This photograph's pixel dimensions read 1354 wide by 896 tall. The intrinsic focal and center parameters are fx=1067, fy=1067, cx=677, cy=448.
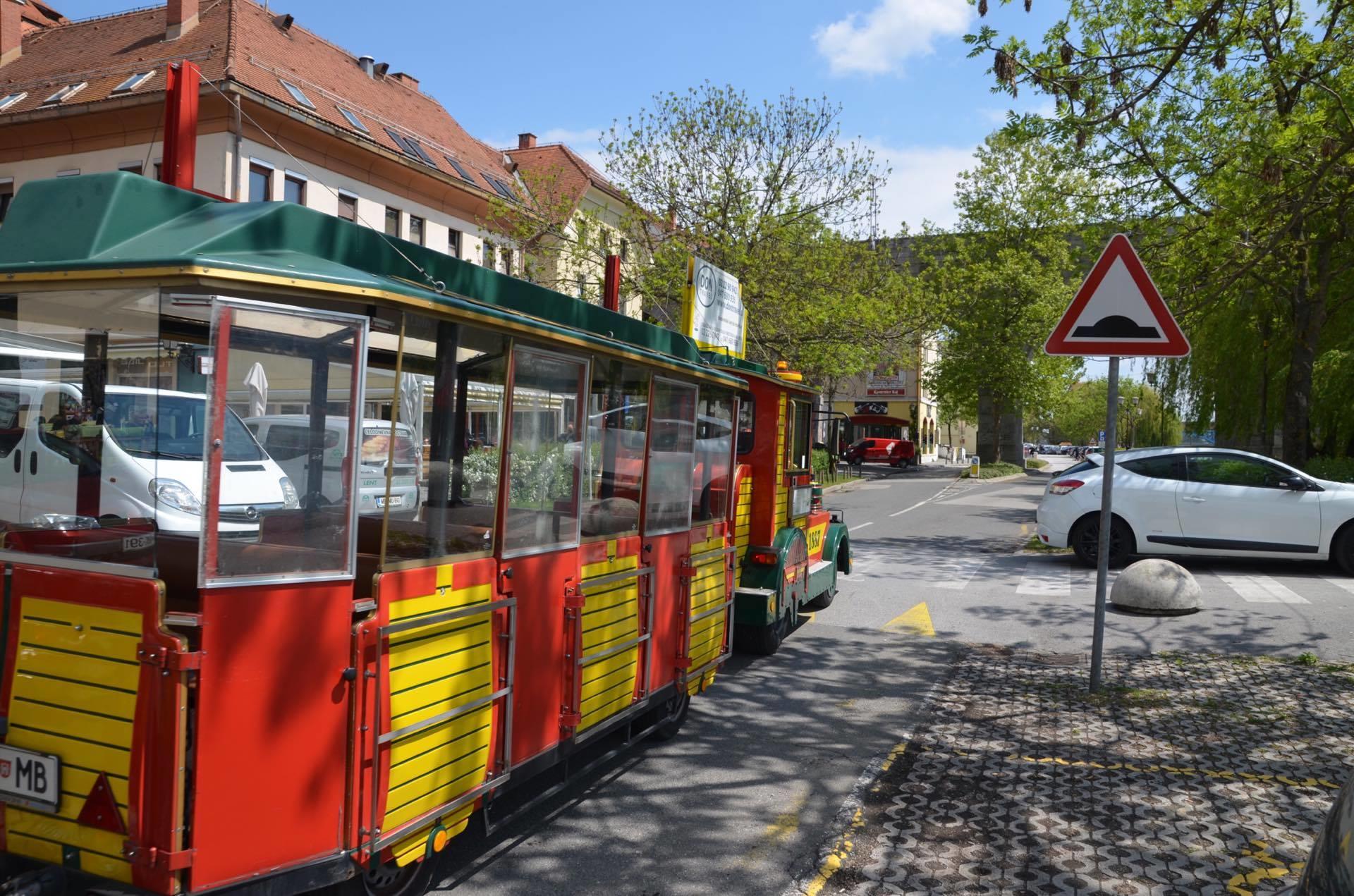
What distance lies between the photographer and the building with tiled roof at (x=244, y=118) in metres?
26.9

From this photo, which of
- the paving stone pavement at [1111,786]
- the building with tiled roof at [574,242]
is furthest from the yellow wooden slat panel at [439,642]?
the building with tiled roof at [574,242]

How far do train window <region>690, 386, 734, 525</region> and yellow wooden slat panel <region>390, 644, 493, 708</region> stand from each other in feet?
8.54

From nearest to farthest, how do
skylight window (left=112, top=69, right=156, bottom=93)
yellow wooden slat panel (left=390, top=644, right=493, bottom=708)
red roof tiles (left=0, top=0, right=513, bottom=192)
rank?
yellow wooden slat panel (left=390, top=644, right=493, bottom=708), skylight window (left=112, top=69, right=156, bottom=93), red roof tiles (left=0, top=0, right=513, bottom=192)

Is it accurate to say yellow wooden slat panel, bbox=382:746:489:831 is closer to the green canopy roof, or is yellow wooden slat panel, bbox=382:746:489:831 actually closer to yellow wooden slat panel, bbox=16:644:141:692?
yellow wooden slat panel, bbox=16:644:141:692

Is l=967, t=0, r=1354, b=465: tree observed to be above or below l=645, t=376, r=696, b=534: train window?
above

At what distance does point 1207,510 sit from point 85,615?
12.8m

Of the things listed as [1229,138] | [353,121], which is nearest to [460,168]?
[353,121]

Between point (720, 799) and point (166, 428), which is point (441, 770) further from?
point (720, 799)

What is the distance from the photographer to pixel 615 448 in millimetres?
5535

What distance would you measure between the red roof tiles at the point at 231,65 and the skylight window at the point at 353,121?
0.61ft

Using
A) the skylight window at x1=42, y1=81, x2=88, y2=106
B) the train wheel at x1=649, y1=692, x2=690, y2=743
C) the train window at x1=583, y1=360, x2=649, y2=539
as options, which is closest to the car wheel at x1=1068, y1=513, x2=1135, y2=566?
the train wheel at x1=649, y1=692, x2=690, y2=743

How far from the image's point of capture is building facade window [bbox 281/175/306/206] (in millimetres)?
27828

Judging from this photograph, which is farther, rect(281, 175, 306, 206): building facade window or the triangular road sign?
rect(281, 175, 306, 206): building facade window

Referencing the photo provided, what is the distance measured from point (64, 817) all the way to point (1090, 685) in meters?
6.36
